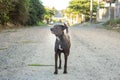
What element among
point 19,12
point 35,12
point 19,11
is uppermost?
point 19,11

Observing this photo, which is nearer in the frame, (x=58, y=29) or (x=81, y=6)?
(x=58, y=29)

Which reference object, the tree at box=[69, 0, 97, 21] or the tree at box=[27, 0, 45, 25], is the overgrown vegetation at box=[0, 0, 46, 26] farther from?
the tree at box=[69, 0, 97, 21]

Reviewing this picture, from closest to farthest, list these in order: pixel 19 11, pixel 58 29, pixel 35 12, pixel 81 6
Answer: pixel 58 29 < pixel 19 11 < pixel 35 12 < pixel 81 6

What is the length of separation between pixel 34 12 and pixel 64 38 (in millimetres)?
44432

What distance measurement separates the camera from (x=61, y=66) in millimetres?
9820

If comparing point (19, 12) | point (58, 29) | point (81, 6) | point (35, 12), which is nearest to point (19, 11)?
point (19, 12)

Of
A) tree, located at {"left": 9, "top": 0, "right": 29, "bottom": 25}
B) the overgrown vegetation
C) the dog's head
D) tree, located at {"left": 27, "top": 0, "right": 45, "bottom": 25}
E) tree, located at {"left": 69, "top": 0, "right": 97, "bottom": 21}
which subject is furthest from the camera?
tree, located at {"left": 69, "top": 0, "right": 97, "bottom": 21}

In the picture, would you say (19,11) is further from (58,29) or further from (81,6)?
(81,6)

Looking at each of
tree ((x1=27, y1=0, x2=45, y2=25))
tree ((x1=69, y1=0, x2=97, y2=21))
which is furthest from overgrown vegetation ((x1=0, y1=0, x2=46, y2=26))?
tree ((x1=69, y1=0, x2=97, y2=21))

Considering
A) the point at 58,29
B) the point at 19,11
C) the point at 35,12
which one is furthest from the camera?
the point at 35,12

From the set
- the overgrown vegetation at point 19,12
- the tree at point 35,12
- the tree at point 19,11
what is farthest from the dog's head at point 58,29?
the tree at point 35,12

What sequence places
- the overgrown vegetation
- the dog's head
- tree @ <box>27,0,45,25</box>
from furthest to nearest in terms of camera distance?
tree @ <box>27,0,45,25</box> < the overgrown vegetation < the dog's head

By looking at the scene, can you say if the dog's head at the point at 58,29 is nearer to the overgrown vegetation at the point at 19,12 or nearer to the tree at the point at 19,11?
the overgrown vegetation at the point at 19,12

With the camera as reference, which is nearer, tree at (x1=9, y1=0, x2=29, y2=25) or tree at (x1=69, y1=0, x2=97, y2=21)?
tree at (x1=9, y1=0, x2=29, y2=25)
